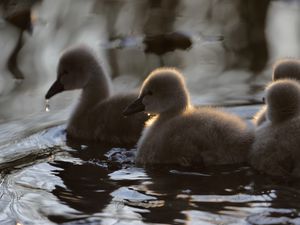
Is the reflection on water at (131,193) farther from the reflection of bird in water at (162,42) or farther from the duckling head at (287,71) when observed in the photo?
the reflection of bird in water at (162,42)

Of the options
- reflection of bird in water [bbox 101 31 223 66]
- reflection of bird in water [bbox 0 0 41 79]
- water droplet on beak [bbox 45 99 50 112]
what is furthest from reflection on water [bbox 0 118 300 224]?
reflection of bird in water [bbox 0 0 41 79]

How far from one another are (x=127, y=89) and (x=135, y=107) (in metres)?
2.16

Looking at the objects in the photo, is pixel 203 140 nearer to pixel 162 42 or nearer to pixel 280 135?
pixel 280 135

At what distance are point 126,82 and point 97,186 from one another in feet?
10.6

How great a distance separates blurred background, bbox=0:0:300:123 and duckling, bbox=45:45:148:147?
0.65 metres

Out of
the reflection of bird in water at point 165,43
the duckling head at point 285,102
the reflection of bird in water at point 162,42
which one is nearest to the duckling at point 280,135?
the duckling head at point 285,102

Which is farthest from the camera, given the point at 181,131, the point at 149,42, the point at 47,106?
the point at 149,42

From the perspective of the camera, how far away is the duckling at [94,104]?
6844 mm

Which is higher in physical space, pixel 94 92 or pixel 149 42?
pixel 149 42

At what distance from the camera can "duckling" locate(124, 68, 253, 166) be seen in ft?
18.9

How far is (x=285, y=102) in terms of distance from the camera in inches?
222

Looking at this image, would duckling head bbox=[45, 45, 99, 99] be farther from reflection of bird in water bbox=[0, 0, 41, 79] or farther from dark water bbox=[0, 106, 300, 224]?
reflection of bird in water bbox=[0, 0, 41, 79]

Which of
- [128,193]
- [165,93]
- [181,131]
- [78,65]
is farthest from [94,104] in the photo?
[128,193]

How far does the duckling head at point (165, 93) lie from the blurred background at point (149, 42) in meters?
1.53
